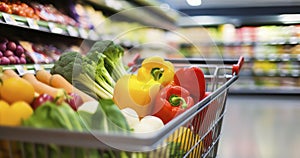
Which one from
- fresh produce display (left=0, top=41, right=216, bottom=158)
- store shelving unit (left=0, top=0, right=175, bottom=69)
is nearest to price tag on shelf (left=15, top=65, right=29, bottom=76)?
store shelving unit (left=0, top=0, right=175, bottom=69)

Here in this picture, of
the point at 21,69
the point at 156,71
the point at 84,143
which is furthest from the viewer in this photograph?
the point at 21,69

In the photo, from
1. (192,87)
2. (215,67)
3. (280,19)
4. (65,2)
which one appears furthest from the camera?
(280,19)

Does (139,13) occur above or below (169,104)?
above

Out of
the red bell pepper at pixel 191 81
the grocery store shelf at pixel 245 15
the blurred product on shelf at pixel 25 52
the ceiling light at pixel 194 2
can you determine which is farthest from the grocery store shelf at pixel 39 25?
the grocery store shelf at pixel 245 15

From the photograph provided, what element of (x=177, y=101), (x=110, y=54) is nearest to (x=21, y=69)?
(x=110, y=54)

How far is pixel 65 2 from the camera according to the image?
4.28m

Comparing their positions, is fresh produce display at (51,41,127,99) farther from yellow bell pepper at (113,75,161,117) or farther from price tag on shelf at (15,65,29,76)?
price tag on shelf at (15,65,29,76)

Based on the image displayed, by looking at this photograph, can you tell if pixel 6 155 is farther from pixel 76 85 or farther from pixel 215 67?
pixel 215 67

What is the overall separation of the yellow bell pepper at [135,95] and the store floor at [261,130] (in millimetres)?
2302

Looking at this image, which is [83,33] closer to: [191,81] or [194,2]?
[191,81]

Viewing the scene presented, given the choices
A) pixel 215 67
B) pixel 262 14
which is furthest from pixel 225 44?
pixel 215 67

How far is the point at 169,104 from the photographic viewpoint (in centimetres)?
97

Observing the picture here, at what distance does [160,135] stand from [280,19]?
787 cm

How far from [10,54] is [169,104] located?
6.65 feet
